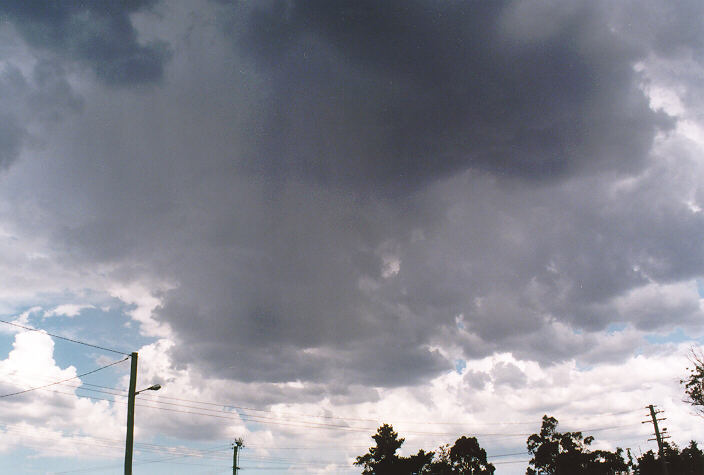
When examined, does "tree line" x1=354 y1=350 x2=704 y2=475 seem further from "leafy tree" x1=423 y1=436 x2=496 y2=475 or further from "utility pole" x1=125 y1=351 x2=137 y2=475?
"utility pole" x1=125 y1=351 x2=137 y2=475

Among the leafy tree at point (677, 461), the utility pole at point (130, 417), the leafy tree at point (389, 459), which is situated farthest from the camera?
the leafy tree at point (389, 459)

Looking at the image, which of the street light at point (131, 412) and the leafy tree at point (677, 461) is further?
the leafy tree at point (677, 461)

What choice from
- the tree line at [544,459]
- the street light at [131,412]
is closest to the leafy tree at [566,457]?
the tree line at [544,459]

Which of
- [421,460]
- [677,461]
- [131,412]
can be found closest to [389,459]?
[421,460]

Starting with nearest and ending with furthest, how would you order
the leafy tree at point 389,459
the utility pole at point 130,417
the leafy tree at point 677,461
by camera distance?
the utility pole at point 130,417, the leafy tree at point 677,461, the leafy tree at point 389,459

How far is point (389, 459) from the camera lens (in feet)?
307

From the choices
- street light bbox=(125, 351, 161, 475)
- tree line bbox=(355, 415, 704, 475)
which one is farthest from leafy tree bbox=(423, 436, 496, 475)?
street light bbox=(125, 351, 161, 475)

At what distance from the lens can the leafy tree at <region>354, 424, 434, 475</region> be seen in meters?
92.0

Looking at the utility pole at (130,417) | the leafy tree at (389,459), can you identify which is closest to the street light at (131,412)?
the utility pole at (130,417)

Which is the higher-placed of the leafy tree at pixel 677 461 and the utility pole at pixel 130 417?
the utility pole at pixel 130 417

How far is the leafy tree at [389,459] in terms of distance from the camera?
92.0 metres

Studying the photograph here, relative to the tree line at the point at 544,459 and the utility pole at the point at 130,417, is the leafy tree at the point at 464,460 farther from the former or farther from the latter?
the utility pole at the point at 130,417

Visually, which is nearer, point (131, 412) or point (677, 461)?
point (131, 412)

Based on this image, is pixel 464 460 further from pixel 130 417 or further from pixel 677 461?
pixel 130 417
